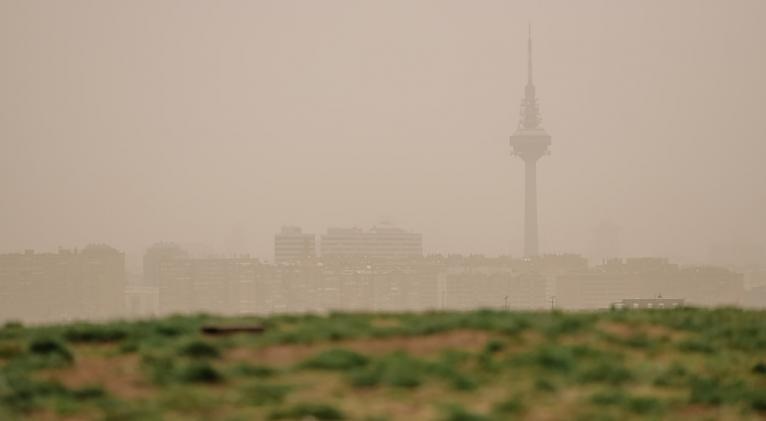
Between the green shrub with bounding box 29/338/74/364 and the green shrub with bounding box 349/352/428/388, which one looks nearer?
the green shrub with bounding box 349/352/428/388

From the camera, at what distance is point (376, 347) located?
62.6ft

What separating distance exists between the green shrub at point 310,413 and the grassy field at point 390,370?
2 cm

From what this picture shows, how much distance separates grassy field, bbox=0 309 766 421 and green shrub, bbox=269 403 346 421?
18 millimetres

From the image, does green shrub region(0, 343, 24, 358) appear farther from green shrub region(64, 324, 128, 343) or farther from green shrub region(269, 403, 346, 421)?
green shrub region(269, 403, 346, 421)

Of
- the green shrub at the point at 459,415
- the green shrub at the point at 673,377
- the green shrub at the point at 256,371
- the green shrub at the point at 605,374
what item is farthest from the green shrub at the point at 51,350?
the green shrub at the point at 673,377

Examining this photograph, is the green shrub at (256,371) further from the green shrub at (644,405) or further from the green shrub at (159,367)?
the green shrub at (644,405)

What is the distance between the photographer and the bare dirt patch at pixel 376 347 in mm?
18422

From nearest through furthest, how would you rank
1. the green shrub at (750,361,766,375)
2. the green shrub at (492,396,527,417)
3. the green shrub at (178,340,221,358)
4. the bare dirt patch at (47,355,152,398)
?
the green shrub at (492,396,527,417) → the bare dirt patch at (47,355,152,398) → the green shrub at (178,340,221,358) → the green shrub at (750,361,766,375)

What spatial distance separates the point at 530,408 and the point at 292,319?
7234 mm

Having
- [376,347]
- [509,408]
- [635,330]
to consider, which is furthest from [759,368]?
[376,347]

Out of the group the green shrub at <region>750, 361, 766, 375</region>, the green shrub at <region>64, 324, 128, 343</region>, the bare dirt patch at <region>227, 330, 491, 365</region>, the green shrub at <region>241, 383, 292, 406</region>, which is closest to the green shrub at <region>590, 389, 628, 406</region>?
the bare dirt patch at <region>227, 330, 491, 365</region>

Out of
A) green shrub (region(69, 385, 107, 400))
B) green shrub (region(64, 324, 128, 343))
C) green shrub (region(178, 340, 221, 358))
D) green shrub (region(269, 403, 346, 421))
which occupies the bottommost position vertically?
green shrub (region(269, 403, 346, 421))

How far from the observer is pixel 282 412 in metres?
15.4

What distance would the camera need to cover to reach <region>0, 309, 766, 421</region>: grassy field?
15.8 meters
